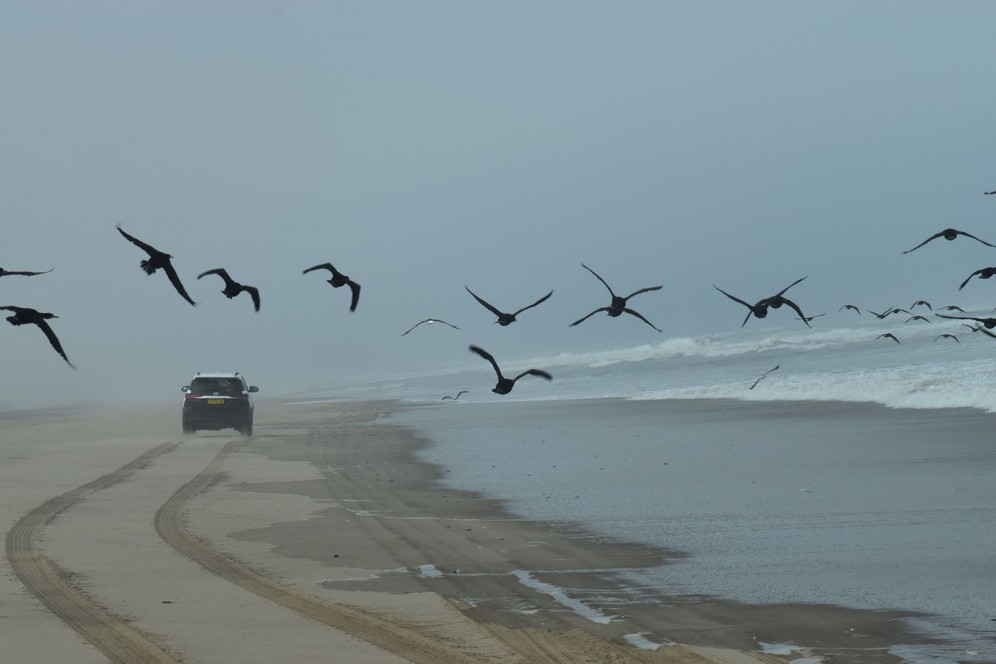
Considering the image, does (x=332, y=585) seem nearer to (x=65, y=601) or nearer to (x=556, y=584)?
(x=556, y=584)

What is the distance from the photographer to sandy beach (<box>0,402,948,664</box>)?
7871 millimetres

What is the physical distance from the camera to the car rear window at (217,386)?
110 feet

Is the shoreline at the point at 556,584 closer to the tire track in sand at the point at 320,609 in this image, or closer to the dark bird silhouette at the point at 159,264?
the tire track in sand at the point at 320,609

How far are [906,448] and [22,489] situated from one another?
14.5 meters

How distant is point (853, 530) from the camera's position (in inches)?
487

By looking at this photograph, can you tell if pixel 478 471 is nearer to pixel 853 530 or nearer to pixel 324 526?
pixel 324 526

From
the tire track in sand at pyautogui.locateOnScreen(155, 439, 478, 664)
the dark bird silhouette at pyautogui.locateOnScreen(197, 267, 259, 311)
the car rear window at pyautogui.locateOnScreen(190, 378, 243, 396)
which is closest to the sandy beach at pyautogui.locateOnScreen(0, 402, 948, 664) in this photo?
the tire track in sand at pyautogui.locateOnScreen(155, 439, 478, 664)

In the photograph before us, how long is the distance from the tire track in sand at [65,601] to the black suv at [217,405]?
56.8ft

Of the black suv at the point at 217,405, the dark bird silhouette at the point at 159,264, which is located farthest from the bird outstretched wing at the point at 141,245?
the black suv at the point at 217,405

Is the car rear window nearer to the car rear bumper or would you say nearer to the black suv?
the black suv

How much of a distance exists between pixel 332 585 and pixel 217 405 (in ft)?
77.6

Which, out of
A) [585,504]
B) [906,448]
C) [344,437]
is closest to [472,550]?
[585,504]

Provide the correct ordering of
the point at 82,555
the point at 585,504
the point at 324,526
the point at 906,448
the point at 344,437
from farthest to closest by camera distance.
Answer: the point at 344,437 < the point at 906,448 < the point at 585,504 < the point at 324,526 < the point at 82,555

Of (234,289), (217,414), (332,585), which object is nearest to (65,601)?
(332,585)
